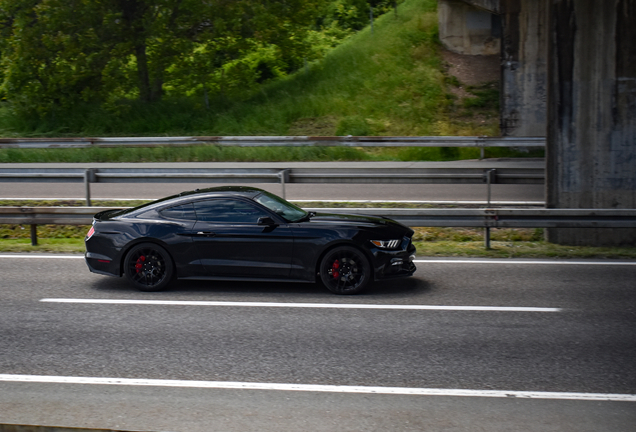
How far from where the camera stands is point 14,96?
2636 cm

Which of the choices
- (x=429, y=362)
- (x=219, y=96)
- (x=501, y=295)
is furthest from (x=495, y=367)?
(x=219, y=96)

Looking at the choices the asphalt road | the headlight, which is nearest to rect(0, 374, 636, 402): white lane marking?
the asphalt road

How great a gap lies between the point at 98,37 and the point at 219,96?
505 cm

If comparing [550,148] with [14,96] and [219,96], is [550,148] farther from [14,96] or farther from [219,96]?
[14,96]

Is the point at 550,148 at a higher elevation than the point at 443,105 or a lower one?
lower

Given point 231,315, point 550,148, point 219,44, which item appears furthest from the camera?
point 219,44

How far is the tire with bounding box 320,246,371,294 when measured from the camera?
8312 mm

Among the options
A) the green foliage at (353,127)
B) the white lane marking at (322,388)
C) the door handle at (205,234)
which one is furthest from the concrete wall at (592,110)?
the green foliage at (353,127)

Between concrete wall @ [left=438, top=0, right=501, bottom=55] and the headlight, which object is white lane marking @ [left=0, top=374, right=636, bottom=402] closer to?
the headlight

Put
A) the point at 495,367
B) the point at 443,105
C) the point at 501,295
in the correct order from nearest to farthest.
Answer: the point at 495,367, the point at 501,295, the point at 443,105

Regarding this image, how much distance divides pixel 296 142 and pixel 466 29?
37.2ft

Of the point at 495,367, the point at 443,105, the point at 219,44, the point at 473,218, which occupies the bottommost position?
the point at 495,367

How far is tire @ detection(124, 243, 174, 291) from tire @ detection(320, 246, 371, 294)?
1.95 metres

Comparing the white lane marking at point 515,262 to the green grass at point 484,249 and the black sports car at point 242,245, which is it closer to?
the green grass at point 484,249
